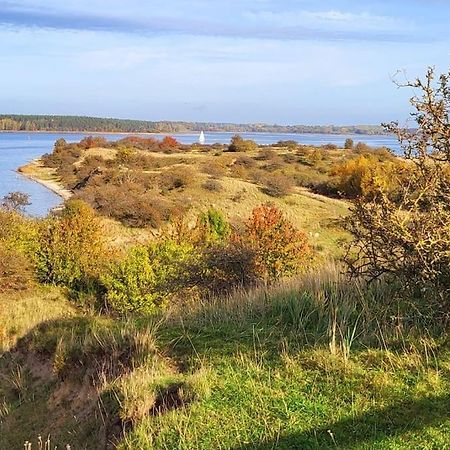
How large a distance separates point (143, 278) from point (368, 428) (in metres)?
18.1

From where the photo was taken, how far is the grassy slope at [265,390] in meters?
4.33

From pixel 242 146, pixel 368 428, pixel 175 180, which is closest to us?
pixel 368 428

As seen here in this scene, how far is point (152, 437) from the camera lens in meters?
4.62

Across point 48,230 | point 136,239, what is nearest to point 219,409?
point 48,230

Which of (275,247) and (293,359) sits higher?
(293,359)

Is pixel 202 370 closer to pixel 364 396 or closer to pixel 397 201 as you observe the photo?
pixel 364 396

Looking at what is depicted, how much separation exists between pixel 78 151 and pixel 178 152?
14618 mm

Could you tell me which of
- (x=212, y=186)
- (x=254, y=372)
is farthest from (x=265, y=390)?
(x=212, y=186)

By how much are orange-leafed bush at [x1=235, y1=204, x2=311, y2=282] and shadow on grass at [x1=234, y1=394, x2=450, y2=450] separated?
610 inches

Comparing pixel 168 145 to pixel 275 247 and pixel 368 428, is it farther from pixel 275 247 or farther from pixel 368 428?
pixel 368 428

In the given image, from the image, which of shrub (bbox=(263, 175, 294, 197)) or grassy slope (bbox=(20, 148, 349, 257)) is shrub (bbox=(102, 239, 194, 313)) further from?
shrub (bbox=(263, 175, 294, 197))

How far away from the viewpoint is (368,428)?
427 centimetres

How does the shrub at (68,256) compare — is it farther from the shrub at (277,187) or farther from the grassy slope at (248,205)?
the shrub at (277,187)

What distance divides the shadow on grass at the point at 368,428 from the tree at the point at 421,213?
162cm
